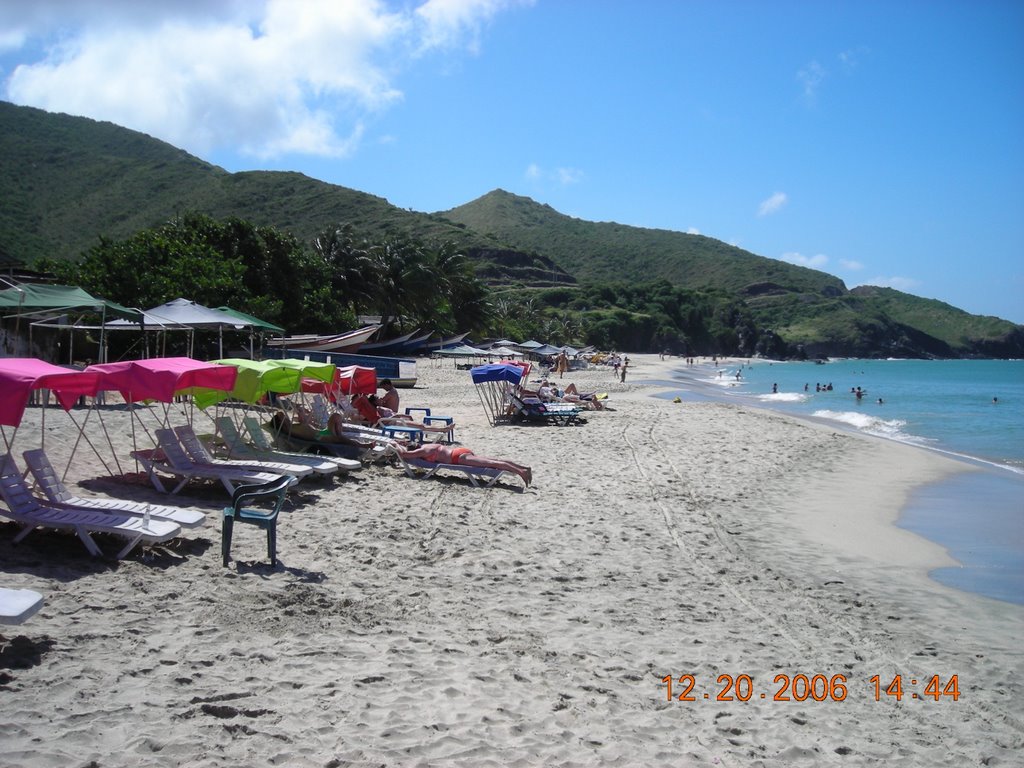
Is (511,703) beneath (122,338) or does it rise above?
beneath

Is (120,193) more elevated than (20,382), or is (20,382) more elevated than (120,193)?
(120,193)

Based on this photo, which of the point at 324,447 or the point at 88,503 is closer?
the point at 88,503

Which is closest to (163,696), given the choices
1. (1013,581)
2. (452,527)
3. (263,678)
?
(263,678)

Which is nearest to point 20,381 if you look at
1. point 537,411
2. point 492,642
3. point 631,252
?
point 492,642

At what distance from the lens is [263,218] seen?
8556cm

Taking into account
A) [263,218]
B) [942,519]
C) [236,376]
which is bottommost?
[942,519]

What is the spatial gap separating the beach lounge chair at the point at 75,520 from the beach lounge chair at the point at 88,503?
0.26 feet

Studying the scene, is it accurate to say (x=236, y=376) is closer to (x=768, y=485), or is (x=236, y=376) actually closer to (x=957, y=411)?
(x=768, y=485)

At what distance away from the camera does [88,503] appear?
6223mm

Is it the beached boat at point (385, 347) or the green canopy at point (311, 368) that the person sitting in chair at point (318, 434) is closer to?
the green canopy at point (311, 368)

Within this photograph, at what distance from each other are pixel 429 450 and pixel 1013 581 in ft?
21.6
